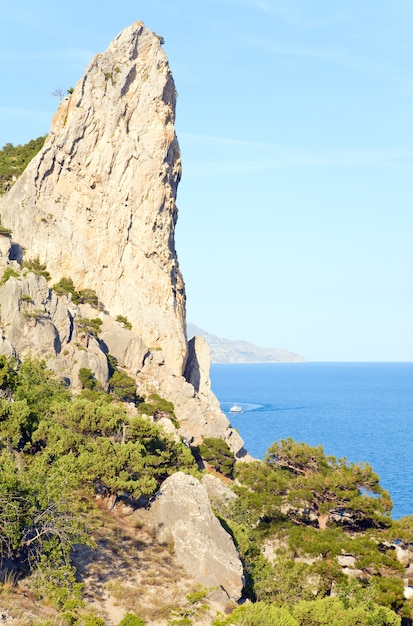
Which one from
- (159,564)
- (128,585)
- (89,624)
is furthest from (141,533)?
(89,624)

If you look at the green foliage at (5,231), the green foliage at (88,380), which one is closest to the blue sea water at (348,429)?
the green foliage at (88,380)

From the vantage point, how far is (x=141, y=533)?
1088 inches

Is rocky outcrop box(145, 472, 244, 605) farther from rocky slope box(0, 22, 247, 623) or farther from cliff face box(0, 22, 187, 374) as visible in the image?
cliff face box(0, 22, 187, 374)

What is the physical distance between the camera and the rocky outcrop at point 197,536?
971 inches

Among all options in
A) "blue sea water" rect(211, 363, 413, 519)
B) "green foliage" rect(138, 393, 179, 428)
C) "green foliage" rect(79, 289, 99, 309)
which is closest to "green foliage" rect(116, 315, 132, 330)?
"green foliage" rect(79, 289, 99, 309)

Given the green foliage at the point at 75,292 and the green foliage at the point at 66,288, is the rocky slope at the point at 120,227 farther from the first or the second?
the green foliage at the point at 66,288

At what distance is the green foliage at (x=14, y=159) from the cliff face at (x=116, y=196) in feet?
28.0

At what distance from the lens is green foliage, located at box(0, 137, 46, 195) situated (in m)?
82.1

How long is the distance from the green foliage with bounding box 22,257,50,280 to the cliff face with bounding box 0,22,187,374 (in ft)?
2.40

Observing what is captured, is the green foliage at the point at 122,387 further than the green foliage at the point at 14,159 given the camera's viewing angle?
No

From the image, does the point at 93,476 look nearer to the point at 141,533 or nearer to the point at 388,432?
the point at 141,533

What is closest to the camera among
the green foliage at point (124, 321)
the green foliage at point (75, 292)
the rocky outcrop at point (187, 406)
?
the rocky outcrop at point (187, 406)

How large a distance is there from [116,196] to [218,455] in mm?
32398

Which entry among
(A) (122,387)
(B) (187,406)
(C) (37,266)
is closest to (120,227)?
(C) (37,266)
